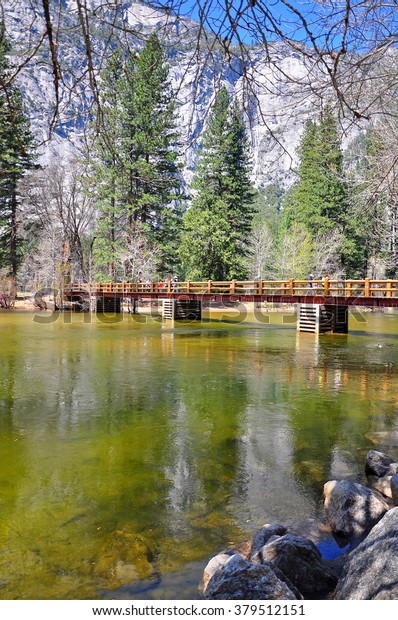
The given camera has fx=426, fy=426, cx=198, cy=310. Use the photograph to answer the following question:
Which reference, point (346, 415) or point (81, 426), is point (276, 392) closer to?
point (346, 415)

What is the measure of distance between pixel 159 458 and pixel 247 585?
10.5 ft

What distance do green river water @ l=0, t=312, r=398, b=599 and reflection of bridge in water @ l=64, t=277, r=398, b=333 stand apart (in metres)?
7.87

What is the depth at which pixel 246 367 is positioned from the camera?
43.0 ft

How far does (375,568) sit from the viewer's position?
8.95 ft

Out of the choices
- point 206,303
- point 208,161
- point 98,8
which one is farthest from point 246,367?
point 208,161

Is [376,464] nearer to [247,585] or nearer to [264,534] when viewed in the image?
[264,534]

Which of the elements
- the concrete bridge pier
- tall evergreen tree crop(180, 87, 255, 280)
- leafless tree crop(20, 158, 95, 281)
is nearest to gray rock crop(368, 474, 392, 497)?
the concrete bridge pier

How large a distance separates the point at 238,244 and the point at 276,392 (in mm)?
37069

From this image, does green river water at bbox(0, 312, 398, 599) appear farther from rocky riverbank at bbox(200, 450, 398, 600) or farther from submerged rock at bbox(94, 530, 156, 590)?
rocky riverbank at bbox(200, 450, 398, 600)

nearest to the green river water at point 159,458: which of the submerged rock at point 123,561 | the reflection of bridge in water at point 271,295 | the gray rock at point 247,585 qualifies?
the submerged rock at point 123,561

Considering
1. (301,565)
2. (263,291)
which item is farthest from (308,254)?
(301,565)

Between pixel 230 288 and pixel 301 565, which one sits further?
pixel 230 288

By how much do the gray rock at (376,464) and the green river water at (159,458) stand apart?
0.23 m

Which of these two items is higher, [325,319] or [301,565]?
[325,319]
